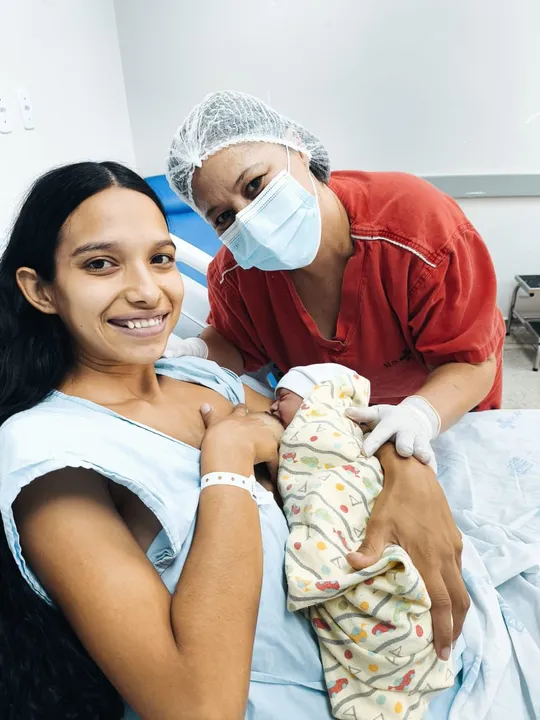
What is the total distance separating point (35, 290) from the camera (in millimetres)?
1035

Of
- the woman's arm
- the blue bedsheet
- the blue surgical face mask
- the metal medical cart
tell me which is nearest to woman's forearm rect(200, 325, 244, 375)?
the blue surgical face mask

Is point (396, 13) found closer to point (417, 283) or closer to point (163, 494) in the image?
point (417, 283)

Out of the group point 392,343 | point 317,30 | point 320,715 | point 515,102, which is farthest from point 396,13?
point 320,715

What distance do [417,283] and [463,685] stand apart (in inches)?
37.1

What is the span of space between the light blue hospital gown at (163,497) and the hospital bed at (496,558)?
10.3 inches

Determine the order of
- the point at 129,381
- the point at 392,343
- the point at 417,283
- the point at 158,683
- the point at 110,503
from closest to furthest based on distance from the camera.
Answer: the point at 158,683 < the point at 110,503 < the point at 129,381 < the point at 417,283 < the point at 392,343

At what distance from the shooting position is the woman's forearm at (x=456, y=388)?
1.35 m

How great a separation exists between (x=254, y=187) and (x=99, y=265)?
560mm

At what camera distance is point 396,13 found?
10.5 ft

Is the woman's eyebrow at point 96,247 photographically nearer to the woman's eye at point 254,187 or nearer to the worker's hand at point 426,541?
the woman's eye at point 254,187

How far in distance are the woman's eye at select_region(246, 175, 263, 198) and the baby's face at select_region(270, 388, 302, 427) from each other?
1.74 ft

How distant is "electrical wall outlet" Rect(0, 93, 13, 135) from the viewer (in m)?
1.98

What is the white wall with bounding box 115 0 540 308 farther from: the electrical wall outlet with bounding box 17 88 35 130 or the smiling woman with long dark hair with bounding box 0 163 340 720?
the smiling woman with long dark hair with bounding box 0 163 340 720

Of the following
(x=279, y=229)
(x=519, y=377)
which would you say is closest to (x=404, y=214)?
(x=279, y=229)
